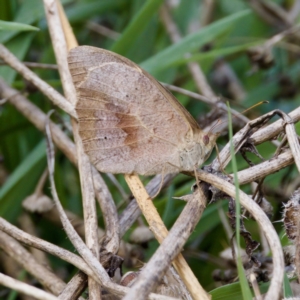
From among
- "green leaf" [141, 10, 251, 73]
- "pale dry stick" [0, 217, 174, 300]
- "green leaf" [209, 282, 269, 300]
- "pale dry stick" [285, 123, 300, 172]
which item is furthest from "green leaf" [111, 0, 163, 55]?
"green leaf" [209, 282, 269, 300]

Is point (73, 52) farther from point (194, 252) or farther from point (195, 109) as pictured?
point (195, 109)

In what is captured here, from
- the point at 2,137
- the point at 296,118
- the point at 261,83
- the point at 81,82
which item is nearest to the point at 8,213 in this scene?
the point at 2,137

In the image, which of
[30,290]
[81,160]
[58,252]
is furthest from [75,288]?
[81,160]

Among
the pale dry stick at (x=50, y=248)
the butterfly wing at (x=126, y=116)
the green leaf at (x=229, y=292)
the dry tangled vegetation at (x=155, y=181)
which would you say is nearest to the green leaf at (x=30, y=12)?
the dry tangled vegetation at (x=155, y=181)

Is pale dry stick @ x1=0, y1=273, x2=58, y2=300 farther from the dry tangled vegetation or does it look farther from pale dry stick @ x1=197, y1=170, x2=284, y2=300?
pale dry stick @ x1=197, y1=170, x2=284, y2=300

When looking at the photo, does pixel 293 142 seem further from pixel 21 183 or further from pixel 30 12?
pixel 30 12

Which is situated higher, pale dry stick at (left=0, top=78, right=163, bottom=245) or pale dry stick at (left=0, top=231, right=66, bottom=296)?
pale dry stick at (left=0, top=78, right=163, bottom=245)
